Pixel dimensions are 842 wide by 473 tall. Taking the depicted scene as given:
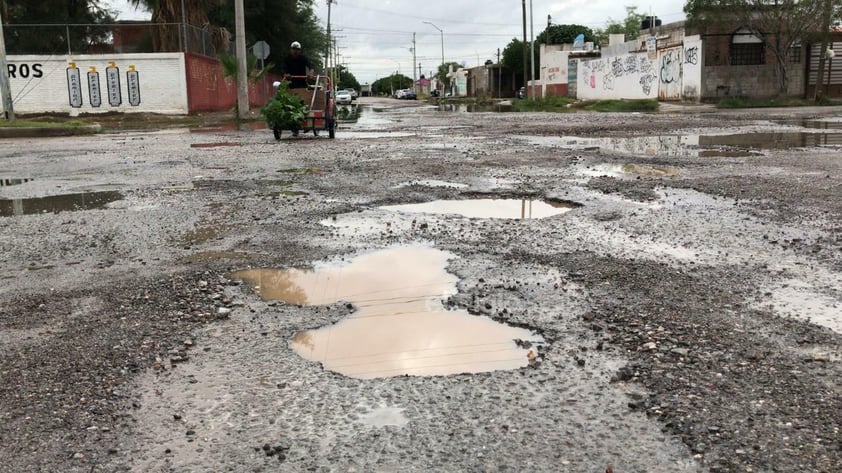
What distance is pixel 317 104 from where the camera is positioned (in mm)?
16688

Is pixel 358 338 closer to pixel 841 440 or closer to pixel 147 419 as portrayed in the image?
pixel 147 419

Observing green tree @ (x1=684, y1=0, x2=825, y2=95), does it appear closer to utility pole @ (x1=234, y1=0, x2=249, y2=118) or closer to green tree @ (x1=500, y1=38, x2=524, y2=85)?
utility pole @ (x1=234, y1=0, x2=249, y2=118)

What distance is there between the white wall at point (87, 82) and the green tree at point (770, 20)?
26216 millimetres

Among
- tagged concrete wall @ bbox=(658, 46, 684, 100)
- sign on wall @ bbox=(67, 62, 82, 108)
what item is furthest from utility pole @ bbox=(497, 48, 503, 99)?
sign on wall @ bbox=(67, 62, 82, 108)

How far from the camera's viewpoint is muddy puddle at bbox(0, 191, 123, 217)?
7.54 meters

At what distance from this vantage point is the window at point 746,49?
38.9 meters

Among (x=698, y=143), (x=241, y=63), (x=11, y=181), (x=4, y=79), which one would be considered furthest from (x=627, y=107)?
(x=11, y=181)

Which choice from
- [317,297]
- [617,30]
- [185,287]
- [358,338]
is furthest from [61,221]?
[617,30]

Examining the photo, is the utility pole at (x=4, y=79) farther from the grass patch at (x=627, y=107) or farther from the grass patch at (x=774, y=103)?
the grass patch at (x=774, y=103)

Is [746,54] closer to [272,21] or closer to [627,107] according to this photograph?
[627,107]

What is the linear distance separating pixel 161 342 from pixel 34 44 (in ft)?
111

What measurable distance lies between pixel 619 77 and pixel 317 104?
36.2 m

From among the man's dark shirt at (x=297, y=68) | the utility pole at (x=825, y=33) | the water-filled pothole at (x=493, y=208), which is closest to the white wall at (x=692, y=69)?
the utility pole at (x=825, y=33)

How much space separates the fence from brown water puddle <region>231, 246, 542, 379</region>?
28.6 meters
